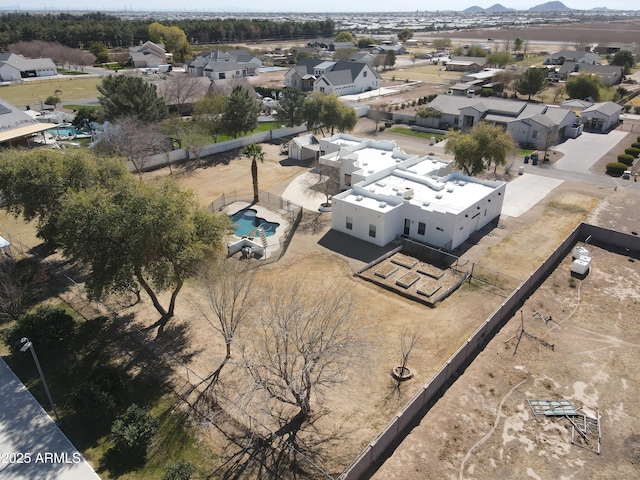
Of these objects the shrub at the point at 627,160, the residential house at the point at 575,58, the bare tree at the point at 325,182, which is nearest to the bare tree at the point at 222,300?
the bare tree at the point at 325,182

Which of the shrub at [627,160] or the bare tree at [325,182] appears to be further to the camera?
the shrub at [627,160]

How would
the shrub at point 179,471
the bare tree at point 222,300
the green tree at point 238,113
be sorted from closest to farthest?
1. the shrub at point 179,471
2. the bare tree at point 222,300
3. the green tree at point 238,113

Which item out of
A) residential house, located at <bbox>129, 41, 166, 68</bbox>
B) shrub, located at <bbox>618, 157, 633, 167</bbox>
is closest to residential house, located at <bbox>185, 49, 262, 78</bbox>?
residential house, located at <bbox>129, 41, 166, 68</bbox>

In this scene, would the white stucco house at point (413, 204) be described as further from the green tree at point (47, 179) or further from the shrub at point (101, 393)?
the shrub at point (101, 393)

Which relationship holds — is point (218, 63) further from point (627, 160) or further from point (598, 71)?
point (598, 71)

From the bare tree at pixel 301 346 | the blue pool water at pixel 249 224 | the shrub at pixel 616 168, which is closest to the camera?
the bare tree at pixel 301 346
